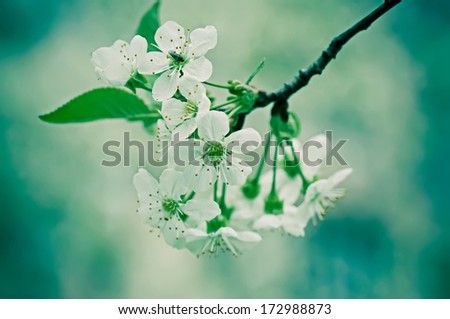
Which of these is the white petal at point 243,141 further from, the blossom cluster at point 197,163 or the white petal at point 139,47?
the white petal at point 139,47

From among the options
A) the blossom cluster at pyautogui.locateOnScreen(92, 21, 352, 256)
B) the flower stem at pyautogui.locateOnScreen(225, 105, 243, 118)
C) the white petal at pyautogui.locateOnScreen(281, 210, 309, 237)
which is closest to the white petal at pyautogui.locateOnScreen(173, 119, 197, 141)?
the blossom cluster at pyautogui.locateOnScreen(92, 21, 352, 256)

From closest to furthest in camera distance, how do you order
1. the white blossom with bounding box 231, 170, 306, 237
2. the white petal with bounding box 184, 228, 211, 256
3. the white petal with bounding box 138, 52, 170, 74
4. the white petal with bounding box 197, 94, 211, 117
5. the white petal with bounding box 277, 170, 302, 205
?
the white petal with bounding box 197, 94, 211, 117 < the white petal with bounding box 138, 52, 170, 74 < the white petal with bounding box 184, 228, 211, 256 < the white blossom with bounding box 231, 170, 306, 237 < the white petal with bounding box 277, 170, 302, 205

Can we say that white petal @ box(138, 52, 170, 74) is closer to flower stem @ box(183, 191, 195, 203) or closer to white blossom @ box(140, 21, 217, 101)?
white blossom @ box(140, 21, 217, 101)

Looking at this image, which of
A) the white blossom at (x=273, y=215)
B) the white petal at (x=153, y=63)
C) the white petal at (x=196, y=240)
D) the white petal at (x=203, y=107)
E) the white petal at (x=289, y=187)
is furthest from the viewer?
the white petal at (x=289, y=187)

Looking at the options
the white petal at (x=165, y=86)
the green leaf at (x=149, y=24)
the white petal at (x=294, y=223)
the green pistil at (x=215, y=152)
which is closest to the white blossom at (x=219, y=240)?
the white petal at (x=294, y=223)

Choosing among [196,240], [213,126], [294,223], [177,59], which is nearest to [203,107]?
[213,126]

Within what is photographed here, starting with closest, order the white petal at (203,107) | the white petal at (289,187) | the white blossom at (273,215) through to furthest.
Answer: the white petal at (203,107) → the white blossom at (273,215) → the white petal at (289,187)

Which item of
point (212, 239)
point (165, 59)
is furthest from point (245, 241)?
point (165, 59)
